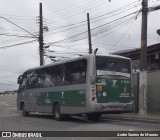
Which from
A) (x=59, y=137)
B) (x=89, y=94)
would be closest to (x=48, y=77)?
(x=89, y=94)

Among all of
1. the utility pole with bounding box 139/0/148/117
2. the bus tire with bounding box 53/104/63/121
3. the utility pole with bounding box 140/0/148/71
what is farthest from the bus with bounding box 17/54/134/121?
the utility pole with bounding box 140/0/148/71

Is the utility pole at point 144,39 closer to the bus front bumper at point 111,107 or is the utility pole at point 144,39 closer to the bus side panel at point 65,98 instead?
the bus front bumper at point 111,107

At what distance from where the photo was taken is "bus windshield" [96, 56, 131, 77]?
20.3 metres

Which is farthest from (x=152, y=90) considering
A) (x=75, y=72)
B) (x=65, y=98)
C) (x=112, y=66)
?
(x=75, y=72)

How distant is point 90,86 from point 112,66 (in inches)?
64.2

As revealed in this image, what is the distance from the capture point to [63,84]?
22.2 meters

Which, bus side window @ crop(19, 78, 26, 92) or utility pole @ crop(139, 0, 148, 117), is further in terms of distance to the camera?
bus side window @ crop(19, 78, 26, 92)

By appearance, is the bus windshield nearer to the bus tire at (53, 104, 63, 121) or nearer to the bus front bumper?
the bus front bumper

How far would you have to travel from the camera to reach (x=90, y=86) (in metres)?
19.9

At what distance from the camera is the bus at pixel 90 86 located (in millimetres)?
19984

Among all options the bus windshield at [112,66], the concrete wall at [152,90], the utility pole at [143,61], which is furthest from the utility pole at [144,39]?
the bus windshield at [112,66]

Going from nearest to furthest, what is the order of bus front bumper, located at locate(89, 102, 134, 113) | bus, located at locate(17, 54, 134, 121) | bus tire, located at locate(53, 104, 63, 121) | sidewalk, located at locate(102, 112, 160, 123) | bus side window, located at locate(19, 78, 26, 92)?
1. bus front bumper, located at locate(89, 102, 134, 113)
2. bus, located at locate(17, 54, 134, 121)
3. sidewalk, located at locate(102, 112, 160, 123)
4. bus tire, located at locate(53, 104, 63, 121)
5. bus side window, located at locate(19, 78, 26, 92)

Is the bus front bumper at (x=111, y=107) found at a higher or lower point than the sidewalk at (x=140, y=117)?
higher

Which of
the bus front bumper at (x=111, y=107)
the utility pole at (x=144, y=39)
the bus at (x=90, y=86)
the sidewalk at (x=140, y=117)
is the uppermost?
the utility pole at (x=144, y=39)
